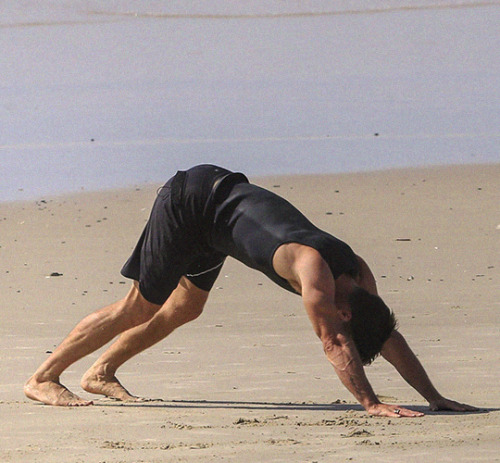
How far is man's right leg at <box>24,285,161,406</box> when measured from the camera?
7230mm

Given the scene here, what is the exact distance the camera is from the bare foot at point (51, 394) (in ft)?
23.7

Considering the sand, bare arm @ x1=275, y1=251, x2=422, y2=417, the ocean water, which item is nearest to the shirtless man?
bare arm @ x1=275, y1=251, x2=422, y2=417

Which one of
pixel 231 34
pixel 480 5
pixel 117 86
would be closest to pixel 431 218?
pixel 117 86

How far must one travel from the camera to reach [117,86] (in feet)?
92.3

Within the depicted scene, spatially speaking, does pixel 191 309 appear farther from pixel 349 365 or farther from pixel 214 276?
pixel 349 365

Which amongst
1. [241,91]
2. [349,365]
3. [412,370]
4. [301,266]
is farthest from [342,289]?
[241,91]

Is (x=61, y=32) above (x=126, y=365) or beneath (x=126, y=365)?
above

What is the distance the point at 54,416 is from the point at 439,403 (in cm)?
184

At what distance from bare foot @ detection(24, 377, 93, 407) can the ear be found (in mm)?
1472

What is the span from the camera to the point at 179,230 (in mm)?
6945

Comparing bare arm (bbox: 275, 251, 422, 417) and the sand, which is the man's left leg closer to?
the sand

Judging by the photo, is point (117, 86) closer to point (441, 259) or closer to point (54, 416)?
point (441, 259)

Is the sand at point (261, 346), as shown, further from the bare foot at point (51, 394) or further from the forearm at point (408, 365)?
the forearm at point (408, 365)

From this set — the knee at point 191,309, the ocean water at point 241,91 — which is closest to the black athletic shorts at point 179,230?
the knee at point 191,309
